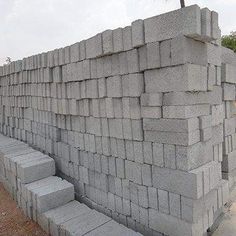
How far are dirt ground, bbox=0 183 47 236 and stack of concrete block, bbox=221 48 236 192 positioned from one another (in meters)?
3.52

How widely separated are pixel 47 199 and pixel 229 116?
145 inches

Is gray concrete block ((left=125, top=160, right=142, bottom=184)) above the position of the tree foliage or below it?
below

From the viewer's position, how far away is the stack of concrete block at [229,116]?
5.15m

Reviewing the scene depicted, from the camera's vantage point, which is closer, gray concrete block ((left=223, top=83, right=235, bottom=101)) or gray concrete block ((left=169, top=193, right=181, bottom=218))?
gray concrete block ((left=169, top=193, right=181, bottom=218))

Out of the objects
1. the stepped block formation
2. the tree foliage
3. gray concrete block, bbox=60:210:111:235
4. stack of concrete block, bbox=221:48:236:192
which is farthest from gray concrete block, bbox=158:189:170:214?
the tree foliage

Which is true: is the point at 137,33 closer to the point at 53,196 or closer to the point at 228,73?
the point at 228,73

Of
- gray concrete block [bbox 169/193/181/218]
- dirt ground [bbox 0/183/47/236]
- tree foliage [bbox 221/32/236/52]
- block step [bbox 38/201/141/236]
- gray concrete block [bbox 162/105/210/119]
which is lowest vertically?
dirt ground [bbox 0/183/47/236]

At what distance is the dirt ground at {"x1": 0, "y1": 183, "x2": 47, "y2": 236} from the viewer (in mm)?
5281

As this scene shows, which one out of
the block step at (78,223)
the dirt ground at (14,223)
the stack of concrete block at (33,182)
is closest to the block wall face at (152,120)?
the block step at (78,223)

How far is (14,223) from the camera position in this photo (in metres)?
5.68

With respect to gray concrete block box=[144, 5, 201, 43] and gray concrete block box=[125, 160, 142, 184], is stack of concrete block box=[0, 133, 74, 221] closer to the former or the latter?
gray concrete block box=[125, 160, 142, 184]

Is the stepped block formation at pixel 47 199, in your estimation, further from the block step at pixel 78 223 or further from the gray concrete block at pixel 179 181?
the gray concrete block at pixel 179 181

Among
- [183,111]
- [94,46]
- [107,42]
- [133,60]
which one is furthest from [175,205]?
[94,46]

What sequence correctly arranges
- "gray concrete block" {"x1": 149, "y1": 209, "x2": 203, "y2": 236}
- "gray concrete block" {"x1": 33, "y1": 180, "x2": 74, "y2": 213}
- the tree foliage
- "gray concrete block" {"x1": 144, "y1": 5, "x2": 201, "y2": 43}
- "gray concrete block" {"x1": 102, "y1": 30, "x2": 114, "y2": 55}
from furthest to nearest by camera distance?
1. the tree foliage
2. "gray concrete block" {"x1": 33, "y1": 180, "x2": 74, "y2": 213}
3. "gray concrete block" {"x1": 102, "y1": 30, "x2": 114, "y2": 55}
4. "gray concrete block" {"x1": 149, "y1": 209, "x2": 203, "y2": 236}
5. "gray concrete block" {"x1": 144, "y1": 5, "x2": 201, "y2": 43}
